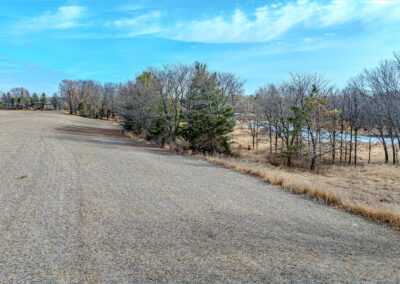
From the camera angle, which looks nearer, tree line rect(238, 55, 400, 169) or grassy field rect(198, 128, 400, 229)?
grassy field rect(198, 128, 400, 229)

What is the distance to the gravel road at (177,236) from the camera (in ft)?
10.6

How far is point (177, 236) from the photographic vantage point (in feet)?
13.9

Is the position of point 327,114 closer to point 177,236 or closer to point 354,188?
point 354,188

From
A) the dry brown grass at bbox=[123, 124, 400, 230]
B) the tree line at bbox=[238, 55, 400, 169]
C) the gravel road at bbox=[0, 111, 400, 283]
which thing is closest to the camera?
the gravel road at bbox=[0, 111, 400, 283]

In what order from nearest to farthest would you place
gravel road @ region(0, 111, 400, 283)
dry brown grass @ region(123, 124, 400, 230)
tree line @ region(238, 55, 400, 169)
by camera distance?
gravel road @ region(0, 111, 400, 283)
dry brown grass @ region(123, 124, 400, 230)
tree line @ region(238, 55, 400, 169)

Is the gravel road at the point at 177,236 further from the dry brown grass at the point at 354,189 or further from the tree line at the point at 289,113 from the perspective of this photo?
the tree line at the point at 289,113

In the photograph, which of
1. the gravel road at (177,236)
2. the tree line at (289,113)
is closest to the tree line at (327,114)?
the tree line at (289,113)

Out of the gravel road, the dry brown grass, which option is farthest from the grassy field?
the gravel road

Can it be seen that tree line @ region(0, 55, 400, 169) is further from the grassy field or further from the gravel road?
the gravel road

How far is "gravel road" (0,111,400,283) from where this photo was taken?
322cm

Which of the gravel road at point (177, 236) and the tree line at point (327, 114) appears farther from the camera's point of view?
the tree line at point (327, 114)

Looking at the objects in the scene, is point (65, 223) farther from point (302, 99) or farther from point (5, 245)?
point (302, 99)

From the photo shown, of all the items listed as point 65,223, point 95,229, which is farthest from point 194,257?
point 65,223

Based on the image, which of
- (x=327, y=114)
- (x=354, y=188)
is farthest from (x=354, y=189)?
(x=327, y=114)
